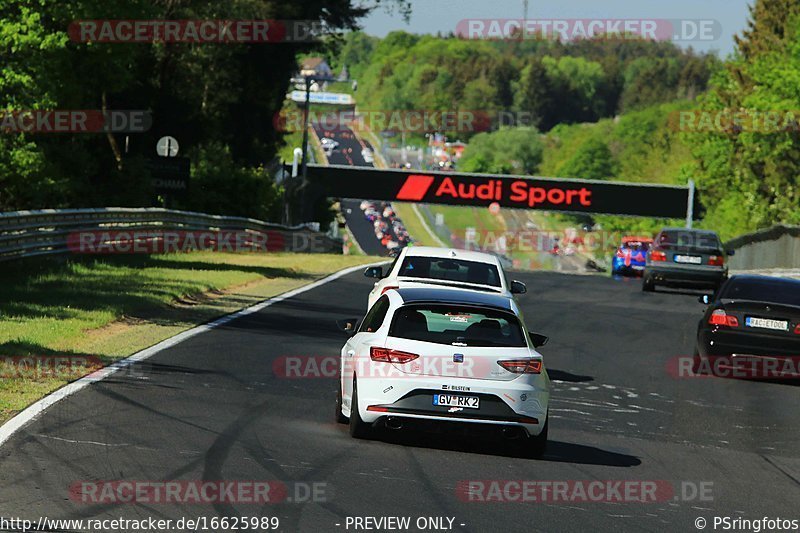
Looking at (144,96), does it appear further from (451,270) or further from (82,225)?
(451,270)

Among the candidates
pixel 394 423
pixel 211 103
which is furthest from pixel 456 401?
pixel 211 103

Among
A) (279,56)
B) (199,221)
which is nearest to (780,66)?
(279,56)

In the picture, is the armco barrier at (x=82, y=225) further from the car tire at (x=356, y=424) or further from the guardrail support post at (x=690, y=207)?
the guardrail support post at (x=690, y=207)

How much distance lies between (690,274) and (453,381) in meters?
23.3

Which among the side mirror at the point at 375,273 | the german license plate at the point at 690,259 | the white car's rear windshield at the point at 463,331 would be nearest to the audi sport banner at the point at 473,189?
the german license plate at the point at 690,259

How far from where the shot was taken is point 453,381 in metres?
11.6

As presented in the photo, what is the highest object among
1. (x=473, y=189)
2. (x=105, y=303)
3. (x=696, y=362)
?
(x=105, y=303)

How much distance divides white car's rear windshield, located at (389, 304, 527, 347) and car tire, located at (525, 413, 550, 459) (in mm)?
764

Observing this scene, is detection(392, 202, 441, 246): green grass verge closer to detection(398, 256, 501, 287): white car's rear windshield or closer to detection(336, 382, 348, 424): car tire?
detection(398, 256, 501, 287): white car's rear windshield

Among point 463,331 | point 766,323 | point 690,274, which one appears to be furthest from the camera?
point 690,274

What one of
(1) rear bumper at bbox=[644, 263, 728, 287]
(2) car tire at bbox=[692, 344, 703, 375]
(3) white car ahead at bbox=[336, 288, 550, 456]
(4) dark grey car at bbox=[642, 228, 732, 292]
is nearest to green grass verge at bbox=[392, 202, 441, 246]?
(4) dark grey car at bbox=[642, 228, 732, 292]

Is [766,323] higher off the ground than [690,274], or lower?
higher

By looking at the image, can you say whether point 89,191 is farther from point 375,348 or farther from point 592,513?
point 592,513

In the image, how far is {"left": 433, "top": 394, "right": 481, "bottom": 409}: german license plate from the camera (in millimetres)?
11602
